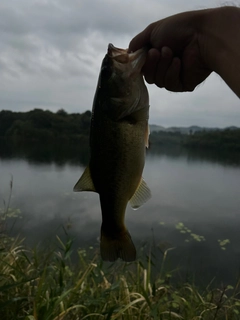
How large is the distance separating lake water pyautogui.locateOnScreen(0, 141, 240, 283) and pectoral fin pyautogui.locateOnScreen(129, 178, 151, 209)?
9.48 feet

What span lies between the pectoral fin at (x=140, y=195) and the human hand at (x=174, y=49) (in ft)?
2.52

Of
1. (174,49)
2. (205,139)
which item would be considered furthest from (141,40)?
(205,139)

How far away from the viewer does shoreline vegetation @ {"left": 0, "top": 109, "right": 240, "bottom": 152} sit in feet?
87.6

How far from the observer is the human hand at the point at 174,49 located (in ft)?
6.39

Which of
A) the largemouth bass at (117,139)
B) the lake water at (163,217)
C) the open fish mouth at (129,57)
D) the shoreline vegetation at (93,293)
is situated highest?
the open fish mouth at (129,57)

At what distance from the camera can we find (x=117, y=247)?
5.85ft

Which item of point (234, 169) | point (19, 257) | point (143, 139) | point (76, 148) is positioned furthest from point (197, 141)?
point (143, 139)

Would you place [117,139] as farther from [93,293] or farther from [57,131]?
[57,131]

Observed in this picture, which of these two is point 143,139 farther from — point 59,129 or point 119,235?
point 59,129

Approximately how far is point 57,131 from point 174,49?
29.9 metres

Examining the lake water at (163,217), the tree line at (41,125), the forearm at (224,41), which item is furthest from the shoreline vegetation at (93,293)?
the tree line at (41,125)

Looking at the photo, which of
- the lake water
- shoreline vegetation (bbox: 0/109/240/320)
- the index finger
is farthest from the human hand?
the lake water

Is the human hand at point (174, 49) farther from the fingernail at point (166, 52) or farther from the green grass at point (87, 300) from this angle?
the green grass at point (87, 300)


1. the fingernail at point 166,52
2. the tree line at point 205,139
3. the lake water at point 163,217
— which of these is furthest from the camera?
the tree line at point 205,139
